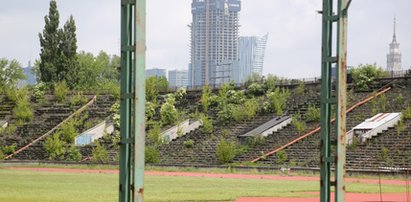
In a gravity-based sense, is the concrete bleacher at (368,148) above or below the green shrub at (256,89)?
below

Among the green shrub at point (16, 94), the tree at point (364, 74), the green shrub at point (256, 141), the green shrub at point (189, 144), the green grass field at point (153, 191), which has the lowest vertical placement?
the green grass field at point (153, 191)

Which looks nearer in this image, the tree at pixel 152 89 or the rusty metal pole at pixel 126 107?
the rusty metal pole at pixel 126 107

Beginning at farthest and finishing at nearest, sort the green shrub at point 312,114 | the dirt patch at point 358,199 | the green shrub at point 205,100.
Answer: the green shrub at point 205,100 < the green shrub at point 312,114 < the dirt patch at point 358,199

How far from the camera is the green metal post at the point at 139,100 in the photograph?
853cm

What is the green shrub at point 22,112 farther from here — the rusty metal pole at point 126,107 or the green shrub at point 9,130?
the rusty metal pole at point 126,107

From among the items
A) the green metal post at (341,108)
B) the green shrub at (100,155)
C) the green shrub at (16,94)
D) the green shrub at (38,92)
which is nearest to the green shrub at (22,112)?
the green shrub at (16,94)

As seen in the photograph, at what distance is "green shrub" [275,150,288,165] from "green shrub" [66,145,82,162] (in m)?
14.5

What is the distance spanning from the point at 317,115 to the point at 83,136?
1700 centimetres

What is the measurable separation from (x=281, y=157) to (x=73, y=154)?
50.8 ft

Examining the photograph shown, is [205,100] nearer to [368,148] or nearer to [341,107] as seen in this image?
[368,148]

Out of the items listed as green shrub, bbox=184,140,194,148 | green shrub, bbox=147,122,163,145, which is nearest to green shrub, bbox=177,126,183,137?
green shrub, bbox=147,122,163,145

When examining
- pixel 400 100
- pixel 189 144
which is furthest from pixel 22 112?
pixel 400 100

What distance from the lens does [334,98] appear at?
9555 millimetres

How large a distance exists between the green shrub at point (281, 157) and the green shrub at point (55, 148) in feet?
52.6
